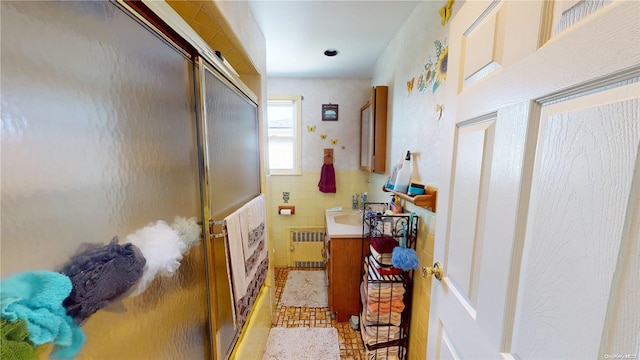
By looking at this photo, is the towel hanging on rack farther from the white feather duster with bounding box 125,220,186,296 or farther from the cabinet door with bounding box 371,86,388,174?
the white feather duster with bounding box 125,220,186,296

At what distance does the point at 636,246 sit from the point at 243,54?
1555 mm

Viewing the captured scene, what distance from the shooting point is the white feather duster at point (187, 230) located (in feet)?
2.42

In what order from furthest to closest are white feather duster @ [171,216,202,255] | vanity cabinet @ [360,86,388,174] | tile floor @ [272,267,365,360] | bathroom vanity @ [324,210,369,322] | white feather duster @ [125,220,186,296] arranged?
vanity cabinet @ [360,86,388,174], bathroom vanity @ [324,210,369,322], tile floor @ [272,267,365,360], white feather duster @ [171,216,202,255], white feather duster @ [125,220,186,296]

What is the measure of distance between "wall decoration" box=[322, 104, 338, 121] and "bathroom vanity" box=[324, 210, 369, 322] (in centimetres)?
144

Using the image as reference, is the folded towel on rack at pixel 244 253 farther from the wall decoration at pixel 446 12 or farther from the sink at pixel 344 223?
the wall decoration at pixel 446 12

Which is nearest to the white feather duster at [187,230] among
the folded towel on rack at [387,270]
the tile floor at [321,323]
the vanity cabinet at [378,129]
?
the folded towel on rack at [387,270]

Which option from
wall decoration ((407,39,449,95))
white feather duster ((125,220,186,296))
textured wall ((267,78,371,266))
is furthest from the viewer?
textured wall ((267,78,371,266))

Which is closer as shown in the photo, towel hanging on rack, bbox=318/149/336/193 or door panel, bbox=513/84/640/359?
door panel, bbox=513/84/640/359

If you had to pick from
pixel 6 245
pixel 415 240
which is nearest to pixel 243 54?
pixel 6 245

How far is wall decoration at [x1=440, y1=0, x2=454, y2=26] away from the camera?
1029mm

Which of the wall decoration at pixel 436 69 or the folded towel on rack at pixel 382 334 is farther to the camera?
the folded towel on rack at pixel 382 334

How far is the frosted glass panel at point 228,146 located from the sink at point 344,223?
807 mm

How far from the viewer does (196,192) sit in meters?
0.83

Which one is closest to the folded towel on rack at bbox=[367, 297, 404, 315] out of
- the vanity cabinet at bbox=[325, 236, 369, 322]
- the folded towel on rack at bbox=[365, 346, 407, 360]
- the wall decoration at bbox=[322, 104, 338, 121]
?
the folded towel on rack at bbox=[365, 346, 407, 360]
